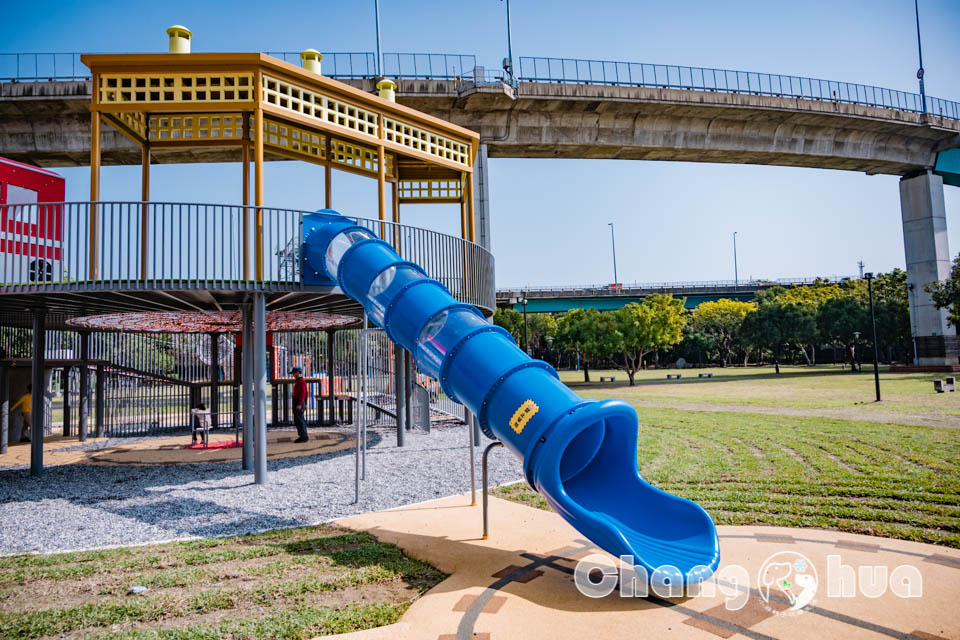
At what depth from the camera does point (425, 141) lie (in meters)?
13.7

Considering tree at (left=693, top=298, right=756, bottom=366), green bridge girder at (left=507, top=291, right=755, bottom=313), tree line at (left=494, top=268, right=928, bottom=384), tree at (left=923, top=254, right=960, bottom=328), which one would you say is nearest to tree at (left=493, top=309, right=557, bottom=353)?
tree line at (left=494, top=268, right=928, bottom=384)

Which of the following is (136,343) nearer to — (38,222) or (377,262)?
(38,222)

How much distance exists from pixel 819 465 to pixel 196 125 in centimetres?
1393

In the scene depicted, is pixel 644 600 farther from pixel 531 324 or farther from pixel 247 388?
pixel 531 324

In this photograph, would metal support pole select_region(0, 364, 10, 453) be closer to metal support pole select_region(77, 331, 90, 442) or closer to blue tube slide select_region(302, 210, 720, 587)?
metal support pole select_region(77, 331, 90, 442)

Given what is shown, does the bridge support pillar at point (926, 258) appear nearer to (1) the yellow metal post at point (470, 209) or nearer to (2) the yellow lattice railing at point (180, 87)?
(1) the yellow metal post at point (470, 209)

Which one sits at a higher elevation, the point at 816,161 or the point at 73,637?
the point at 816,161

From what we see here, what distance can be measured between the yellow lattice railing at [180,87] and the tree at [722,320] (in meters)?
66.5

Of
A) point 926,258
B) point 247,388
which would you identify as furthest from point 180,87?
point 926,258

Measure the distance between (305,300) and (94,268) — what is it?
3.41 meters

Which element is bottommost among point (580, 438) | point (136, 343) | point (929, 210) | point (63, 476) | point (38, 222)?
point (63, 476)

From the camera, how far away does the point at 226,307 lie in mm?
12289

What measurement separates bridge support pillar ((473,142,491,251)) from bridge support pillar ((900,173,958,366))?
27718 mm

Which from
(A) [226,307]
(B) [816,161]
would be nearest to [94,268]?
(A) [226,307]
